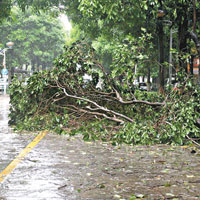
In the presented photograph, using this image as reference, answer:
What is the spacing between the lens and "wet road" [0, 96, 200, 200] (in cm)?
563

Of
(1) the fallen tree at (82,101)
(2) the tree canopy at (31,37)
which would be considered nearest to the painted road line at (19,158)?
(1) the fallen tree at (82,101)

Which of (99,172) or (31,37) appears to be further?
(31,37)

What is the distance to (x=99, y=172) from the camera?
6914mm

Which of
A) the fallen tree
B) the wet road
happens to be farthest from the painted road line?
Answer: the fallen tree

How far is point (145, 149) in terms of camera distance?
9.38 meters

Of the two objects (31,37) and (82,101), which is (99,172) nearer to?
(82,101)

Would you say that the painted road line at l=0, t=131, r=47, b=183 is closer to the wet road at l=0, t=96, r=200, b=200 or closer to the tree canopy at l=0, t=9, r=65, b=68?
the wet road at l=0, t=96, r=200, b=200

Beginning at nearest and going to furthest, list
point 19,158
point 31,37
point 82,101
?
point 19,158 → point 82,101 → point 31,37

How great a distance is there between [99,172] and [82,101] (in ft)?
19.1

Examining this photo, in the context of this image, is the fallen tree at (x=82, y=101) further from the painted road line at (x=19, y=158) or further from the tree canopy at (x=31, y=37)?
the tree canopy at (x=31, y=37)

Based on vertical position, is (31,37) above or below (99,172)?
above

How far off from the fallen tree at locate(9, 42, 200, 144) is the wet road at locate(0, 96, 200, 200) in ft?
6.04

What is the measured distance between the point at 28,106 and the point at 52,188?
7574 millimetres

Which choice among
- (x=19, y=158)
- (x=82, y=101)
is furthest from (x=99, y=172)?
(x=82, y=101)
